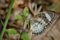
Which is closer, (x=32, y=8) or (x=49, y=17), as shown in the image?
(x=49, y=17)

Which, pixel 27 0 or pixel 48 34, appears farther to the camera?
pixel 27 0

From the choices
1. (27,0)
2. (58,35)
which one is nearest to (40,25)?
(58,35)

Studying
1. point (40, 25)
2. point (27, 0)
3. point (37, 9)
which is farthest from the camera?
point (27, 0)

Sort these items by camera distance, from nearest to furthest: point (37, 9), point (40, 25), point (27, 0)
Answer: point (40, 25) < point (37, 9) < point (27, 0)

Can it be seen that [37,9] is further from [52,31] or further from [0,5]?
[52,31]

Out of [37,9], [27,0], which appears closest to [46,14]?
[37,9]

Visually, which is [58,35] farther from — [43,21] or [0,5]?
[0,5]

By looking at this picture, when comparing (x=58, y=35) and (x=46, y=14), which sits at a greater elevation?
(x=46, y=14)

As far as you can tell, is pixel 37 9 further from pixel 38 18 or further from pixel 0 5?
pixel 38 18

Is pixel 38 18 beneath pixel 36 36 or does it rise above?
above
